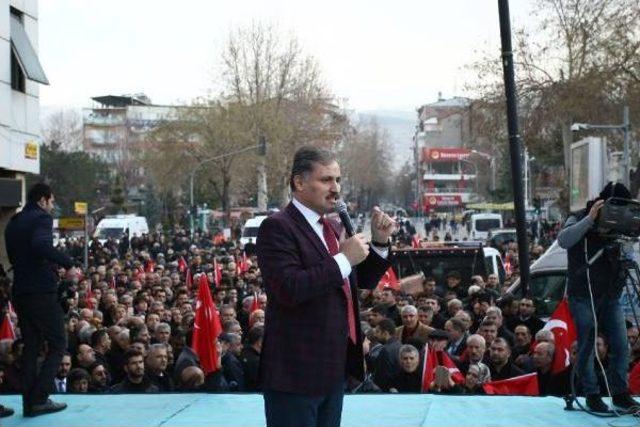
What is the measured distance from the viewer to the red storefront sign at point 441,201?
6142 inches

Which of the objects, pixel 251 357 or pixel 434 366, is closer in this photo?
pixel 434 366

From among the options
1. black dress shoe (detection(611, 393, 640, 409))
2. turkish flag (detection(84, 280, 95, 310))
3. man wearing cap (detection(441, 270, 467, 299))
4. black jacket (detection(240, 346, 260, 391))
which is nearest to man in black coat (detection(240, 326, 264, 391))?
black jacket (detection(240, 346, 260, 391))

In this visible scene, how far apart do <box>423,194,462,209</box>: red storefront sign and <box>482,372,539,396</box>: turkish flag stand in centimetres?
14610

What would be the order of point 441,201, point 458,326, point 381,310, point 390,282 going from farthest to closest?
point 441,201 < point 390,282 < point 381,310 < point 458,326

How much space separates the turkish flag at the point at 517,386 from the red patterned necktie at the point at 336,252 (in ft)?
15.2

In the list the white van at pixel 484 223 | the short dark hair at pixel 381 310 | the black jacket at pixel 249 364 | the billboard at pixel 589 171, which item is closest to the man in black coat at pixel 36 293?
the black jacket at pixel 249 364

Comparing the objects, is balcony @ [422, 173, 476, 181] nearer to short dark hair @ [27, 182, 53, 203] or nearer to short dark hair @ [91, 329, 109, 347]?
short dark hair @ [91, 329, 109, 347]

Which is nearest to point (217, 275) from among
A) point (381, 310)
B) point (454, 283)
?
point (454, 283)

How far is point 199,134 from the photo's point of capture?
68312mm

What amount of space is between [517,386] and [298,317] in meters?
5.12

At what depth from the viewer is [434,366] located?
983cm

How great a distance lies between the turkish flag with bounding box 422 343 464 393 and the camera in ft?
31.7

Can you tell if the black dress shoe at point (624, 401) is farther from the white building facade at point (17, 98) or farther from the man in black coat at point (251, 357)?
the white building facade at point (17, 98)

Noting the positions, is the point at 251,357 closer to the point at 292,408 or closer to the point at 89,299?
the point at 292,408
